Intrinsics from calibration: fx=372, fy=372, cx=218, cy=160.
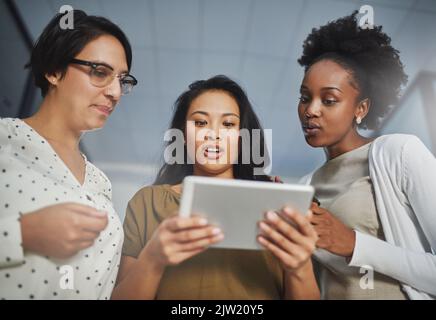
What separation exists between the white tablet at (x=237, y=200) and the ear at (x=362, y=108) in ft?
1.57

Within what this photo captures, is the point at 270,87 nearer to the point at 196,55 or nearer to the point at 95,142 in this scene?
the point at 196,55

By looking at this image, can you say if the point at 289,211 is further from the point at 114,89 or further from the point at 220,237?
the point at 114,89

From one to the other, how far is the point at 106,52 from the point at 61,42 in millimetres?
103

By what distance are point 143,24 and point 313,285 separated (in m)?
0.84

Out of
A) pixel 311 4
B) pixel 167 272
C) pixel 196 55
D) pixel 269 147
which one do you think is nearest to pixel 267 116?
pixel 269 147

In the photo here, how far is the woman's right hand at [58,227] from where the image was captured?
2.31 feet

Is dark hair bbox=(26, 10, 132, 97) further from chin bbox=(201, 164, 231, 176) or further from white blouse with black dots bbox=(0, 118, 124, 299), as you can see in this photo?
chin bbox=(201, 164, 231, 176)

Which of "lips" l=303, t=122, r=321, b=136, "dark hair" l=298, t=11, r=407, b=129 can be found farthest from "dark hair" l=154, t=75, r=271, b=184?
"dark hair" l=298, t=11, r=407, b=129

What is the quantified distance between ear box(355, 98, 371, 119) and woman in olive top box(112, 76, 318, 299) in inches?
10.9

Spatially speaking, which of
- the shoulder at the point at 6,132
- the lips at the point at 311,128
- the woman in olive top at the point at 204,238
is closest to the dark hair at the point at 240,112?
the woman in olive top at the point at 204,238

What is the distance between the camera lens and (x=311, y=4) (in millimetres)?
1123

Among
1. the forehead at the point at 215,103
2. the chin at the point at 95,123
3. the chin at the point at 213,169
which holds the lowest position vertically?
the chin at the point at 213,169

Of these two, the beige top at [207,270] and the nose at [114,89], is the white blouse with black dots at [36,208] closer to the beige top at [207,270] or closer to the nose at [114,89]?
the beige top at [207,270]

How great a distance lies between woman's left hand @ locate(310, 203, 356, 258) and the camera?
817 millimetres
